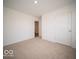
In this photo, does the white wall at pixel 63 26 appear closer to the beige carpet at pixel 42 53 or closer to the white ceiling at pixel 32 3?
the white ceiling at pixel 32 3

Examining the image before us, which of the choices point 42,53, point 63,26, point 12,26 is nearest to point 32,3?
point 12,26

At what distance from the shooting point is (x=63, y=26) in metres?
4.36

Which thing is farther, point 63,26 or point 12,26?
point 12,26

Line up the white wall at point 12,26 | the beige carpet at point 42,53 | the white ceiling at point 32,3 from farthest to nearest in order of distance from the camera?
the white wall at point 12,26, the white ceiling at point 32,3, the beige carpet at point 42,53

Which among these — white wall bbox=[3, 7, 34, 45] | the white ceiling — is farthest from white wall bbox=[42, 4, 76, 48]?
white wall bbox=[3, 7, 34, 45]

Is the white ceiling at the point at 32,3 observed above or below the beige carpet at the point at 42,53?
above

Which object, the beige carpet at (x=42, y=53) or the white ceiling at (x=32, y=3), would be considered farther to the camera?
the white ceiling at (x=32, y=3)

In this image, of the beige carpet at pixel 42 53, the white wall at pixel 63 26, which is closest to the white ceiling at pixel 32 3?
the white wall at pixel 63 26

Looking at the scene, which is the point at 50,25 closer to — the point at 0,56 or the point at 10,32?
the point at 10,32

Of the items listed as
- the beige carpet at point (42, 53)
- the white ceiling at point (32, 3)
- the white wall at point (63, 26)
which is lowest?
the beige carpet at point (42, 53)

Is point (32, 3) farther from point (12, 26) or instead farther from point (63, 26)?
point (63, 26)

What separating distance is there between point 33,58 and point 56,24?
3.33 m

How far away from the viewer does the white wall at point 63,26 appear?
3677mm

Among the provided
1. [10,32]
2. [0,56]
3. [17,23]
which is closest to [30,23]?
[17,23]
